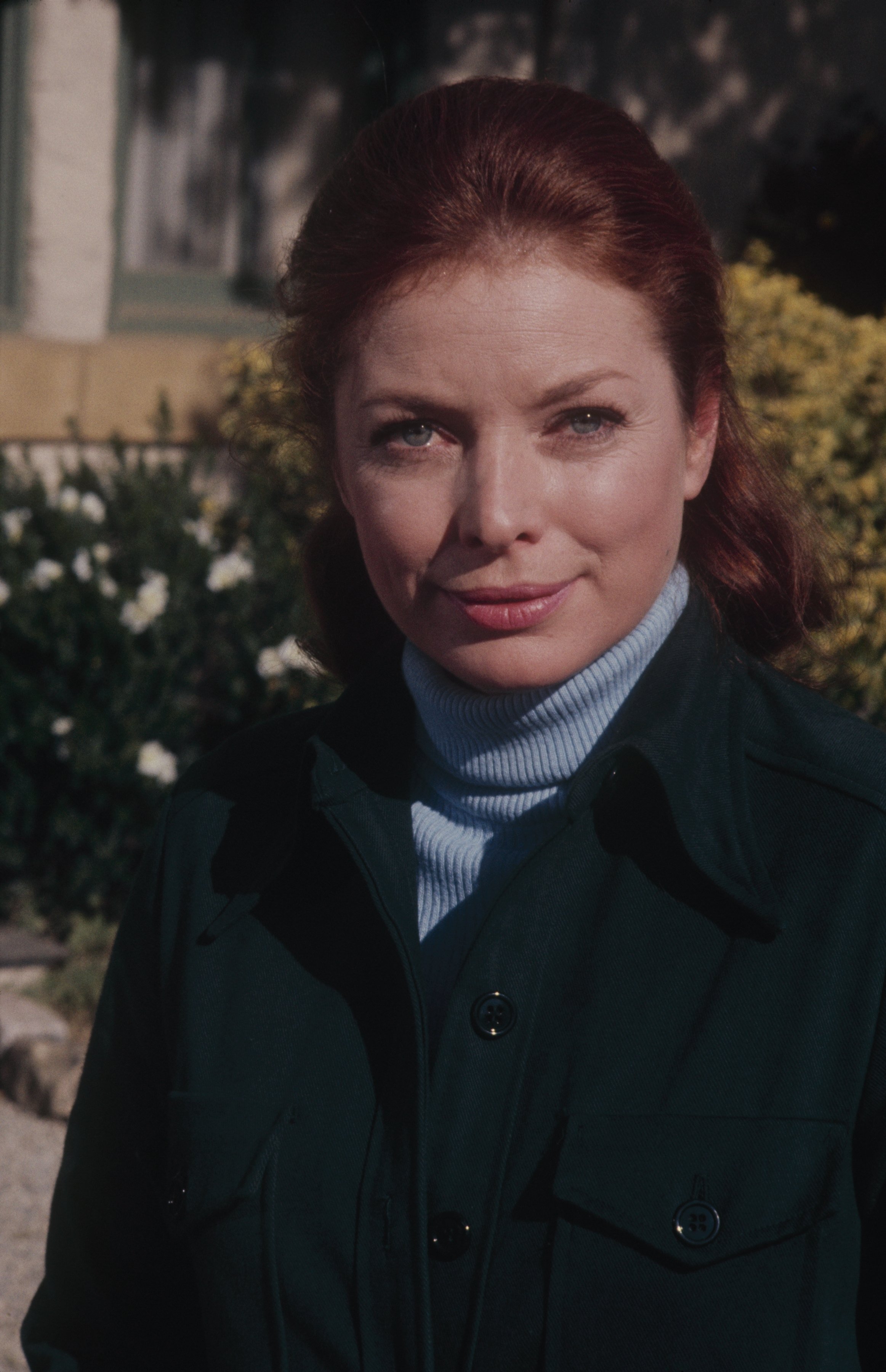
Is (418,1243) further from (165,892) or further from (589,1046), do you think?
(165,892)

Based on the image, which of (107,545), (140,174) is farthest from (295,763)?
(140,174)

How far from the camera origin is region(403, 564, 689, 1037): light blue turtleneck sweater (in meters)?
1.62

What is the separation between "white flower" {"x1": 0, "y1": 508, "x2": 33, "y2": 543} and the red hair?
321 cm

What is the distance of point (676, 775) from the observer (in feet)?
4.99

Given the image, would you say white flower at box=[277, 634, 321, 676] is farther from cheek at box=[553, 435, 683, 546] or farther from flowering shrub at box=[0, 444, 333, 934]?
cheek at box=[553, 435, 683, 546]

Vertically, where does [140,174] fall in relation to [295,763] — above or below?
above

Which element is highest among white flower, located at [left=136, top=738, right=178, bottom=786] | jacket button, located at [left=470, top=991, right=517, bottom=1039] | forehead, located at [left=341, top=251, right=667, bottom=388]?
forehead, located at [left=341, top=251, right=667, bottom=388]

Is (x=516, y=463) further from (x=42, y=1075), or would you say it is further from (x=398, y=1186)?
(x=42, y=1075)

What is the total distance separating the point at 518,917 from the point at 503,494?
0.44 meters

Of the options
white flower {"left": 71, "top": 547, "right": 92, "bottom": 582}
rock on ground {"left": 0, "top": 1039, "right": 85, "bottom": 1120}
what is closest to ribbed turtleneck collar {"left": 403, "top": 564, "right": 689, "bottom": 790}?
rock on ground {"left": 0, "top": 1039, "right": 85, "bottom": 1120}

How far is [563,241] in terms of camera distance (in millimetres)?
1466

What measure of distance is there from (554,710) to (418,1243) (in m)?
0.58

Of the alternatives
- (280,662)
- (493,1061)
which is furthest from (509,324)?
(280,662)

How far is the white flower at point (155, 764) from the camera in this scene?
466cm
